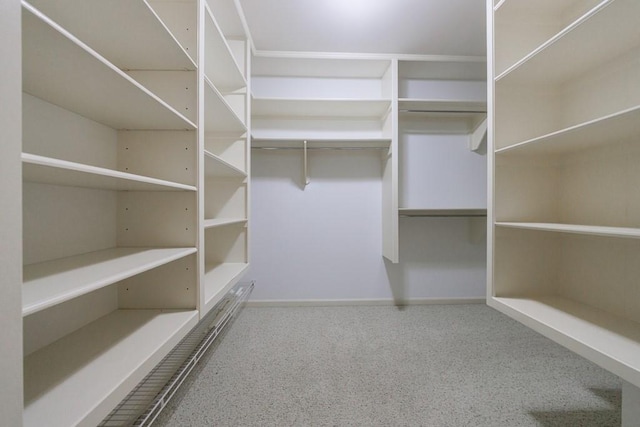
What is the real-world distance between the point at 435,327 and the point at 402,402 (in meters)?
0.85

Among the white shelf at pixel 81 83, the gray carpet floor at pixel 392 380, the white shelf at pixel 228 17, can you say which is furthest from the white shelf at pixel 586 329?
the white shelf at pixel 228 17

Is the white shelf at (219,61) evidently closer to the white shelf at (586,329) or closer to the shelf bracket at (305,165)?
the shelf bracket at (305,165)

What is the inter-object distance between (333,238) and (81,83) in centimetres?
185

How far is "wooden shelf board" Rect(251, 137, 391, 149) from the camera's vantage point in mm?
1942

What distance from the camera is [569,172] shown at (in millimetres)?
1079

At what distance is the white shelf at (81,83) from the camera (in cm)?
49

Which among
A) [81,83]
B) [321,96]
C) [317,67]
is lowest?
[81,83]

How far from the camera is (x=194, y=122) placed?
0.99m

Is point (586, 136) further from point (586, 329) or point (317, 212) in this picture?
point (317, 212)

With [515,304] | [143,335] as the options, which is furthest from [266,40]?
[515,304]

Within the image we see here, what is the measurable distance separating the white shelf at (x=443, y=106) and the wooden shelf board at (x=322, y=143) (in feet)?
1.18

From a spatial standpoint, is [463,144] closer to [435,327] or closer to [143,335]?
[435,327]

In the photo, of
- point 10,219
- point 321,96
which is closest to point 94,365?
point 10,219

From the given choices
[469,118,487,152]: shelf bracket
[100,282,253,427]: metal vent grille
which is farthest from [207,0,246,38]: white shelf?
[469,118,487,152]: shelf bracket
